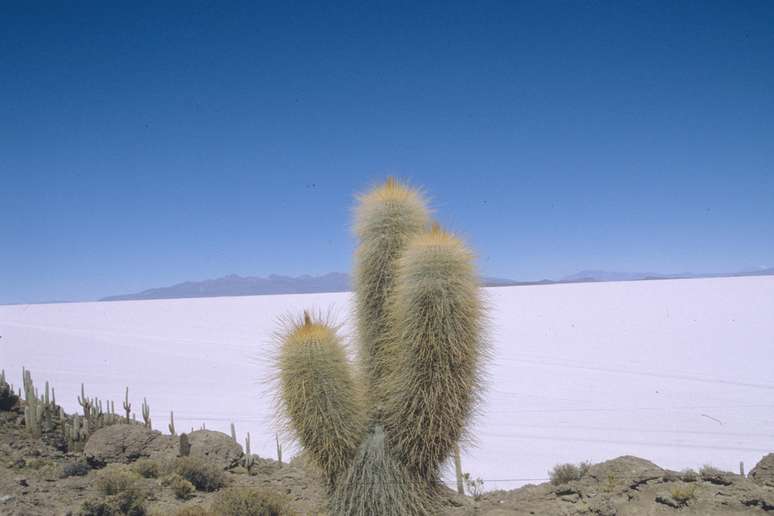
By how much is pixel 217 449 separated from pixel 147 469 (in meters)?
1.21

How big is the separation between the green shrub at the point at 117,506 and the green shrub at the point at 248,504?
0.92 m

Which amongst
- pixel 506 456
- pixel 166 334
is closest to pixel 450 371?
pixel 506 456

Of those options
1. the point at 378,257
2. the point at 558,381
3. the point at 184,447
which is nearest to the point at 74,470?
the point at 184,447

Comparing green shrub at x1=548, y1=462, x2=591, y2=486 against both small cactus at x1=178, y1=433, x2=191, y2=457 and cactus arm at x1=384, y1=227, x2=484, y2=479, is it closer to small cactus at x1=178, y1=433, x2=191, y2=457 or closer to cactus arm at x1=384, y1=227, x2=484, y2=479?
cactus arm at x1=384, y1=227, x2=484, y2=479

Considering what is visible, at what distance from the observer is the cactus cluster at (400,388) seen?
5.31 meters

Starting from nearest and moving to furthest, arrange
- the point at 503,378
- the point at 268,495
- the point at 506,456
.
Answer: the point at 268,495, the point at 506,456, the point at 503,378

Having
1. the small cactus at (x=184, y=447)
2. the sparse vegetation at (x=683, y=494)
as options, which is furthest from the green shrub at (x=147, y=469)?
the sparse vegetation at (x=683, y=494)

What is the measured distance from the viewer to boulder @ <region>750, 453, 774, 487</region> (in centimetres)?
688

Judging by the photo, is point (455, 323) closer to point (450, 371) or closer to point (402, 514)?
point (450, 371)

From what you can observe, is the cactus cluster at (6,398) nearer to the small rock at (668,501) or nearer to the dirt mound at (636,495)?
the dirt mound at (636,495)

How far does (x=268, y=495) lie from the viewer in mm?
7066

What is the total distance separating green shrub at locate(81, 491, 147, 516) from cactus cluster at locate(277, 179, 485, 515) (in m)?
2.71

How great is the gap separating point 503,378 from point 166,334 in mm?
24059

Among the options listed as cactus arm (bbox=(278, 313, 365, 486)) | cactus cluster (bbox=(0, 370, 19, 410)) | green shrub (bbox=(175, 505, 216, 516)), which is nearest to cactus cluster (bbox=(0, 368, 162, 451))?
cactus cluster (bbox=(0, 370, 19, 410))
